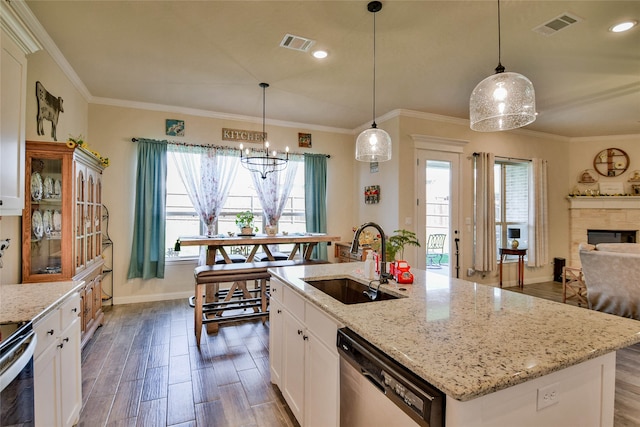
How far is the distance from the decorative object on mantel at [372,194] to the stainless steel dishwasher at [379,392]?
13.6 feet

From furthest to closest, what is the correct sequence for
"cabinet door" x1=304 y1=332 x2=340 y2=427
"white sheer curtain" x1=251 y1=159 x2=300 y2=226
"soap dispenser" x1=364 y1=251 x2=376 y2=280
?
"white sheer curtain" x1=251 y1=159 x2=300 y2=226
"soap dispenser" x1=364 y1=251 x2=376 y2=280
"cabinet door" x1=304 y1=332 x2=340 y2=427

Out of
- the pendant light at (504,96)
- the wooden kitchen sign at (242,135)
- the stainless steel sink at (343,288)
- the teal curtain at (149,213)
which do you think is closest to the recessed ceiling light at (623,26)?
the pendant light at (504,96)

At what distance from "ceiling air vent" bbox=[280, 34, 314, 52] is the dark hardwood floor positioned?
2960mm

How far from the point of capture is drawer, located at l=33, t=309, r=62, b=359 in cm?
149

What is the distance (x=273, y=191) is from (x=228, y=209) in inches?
32.1

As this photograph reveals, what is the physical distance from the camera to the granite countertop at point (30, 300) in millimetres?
1467

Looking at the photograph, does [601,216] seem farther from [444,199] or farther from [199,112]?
[199,112]

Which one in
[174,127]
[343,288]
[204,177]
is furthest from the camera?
[204,177]

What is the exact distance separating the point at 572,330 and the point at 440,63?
9.93 feet

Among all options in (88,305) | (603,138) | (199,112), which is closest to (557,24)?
(199,112)

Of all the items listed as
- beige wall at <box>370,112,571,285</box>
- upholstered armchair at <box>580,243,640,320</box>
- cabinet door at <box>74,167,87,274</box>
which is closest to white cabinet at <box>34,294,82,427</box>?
cabinet door at <box>74,167,87,274</box>

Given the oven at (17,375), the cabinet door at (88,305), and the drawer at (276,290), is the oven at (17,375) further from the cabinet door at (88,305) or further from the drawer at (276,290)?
the cabinet door at (88,305)

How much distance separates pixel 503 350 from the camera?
1.01 m

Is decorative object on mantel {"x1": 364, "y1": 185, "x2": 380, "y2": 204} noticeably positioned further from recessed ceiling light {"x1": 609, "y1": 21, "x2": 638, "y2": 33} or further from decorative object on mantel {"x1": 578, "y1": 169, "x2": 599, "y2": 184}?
decorative object on mantel {"x1": 578, "y1": 169, "x2": 599, "y2": 184}
